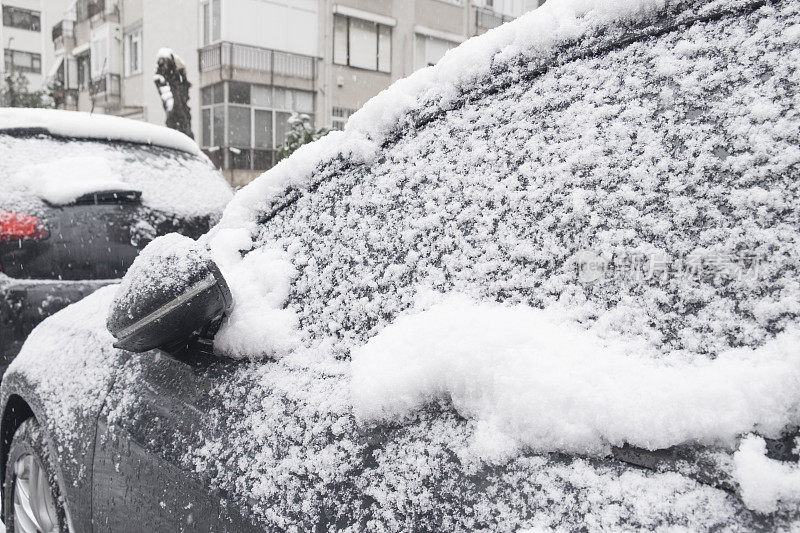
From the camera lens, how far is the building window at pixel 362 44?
2089cm

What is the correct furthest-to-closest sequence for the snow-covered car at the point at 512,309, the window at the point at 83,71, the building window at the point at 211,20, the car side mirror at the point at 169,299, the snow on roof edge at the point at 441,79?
the window at the point at 83,71
the building window at the point at 211,20
the car side mirror at the point at 169,299
the snow on roof edge at the point at 441,79
the snow-covered car at the point at 512,309

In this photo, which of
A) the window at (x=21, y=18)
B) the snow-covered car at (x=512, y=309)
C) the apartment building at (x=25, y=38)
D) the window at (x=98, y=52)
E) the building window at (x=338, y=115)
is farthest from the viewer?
the window at (x=21, y=18)

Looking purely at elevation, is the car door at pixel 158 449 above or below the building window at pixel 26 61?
below

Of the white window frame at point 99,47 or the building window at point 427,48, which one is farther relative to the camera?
the white window frame at point 99,47

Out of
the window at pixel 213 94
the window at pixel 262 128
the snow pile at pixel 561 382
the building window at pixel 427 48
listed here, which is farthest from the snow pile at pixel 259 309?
the building window at pixel 427 48

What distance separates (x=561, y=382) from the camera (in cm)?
81

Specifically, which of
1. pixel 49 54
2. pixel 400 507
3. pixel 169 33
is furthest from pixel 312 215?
pixel 49 54

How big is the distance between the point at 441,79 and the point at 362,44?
21640 millimetres

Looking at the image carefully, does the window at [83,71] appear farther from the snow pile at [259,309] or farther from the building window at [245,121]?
the snow pile at [259,309]

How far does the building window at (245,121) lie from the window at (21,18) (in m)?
28.9

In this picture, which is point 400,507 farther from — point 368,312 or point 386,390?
point 368,312

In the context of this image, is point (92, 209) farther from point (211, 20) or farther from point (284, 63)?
point (211, 20)

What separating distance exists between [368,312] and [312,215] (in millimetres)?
359

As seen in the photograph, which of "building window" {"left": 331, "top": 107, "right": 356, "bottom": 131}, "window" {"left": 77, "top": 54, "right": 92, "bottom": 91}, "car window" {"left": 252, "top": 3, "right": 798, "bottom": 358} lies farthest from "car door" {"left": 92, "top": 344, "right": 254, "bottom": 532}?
"window" {"left": 77, "top": 54, "right": 92, "bottom": 91}
